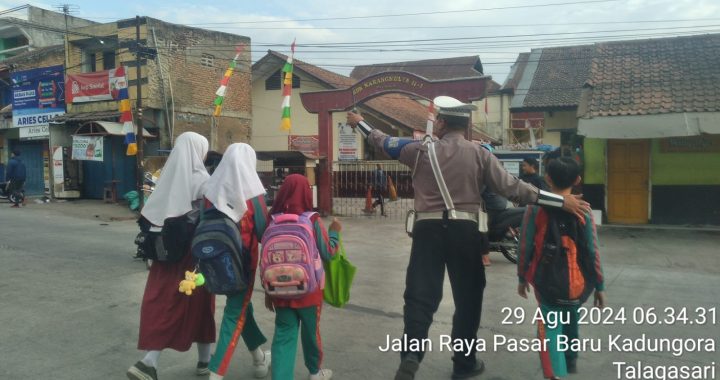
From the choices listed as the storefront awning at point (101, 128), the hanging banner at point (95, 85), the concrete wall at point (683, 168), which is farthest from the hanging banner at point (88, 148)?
the concrete wall at point (683, 168)

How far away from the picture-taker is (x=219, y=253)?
3.59 meters

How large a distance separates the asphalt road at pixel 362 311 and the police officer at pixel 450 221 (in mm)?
693

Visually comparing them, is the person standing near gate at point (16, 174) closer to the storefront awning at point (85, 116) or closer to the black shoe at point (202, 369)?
the storefront awning at point (85, 116)

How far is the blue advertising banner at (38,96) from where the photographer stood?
69.8 feet

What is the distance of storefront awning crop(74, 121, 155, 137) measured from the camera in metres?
17.6

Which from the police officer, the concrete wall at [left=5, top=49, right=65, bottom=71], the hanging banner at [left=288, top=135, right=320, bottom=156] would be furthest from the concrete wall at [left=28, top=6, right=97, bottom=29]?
the police officer

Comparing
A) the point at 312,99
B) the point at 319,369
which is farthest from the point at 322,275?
the point at 312,99

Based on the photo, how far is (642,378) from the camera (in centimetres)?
414

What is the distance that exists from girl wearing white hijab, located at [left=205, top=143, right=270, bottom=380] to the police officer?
1058 millimetres

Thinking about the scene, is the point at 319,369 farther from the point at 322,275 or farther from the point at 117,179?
the point at 117,179

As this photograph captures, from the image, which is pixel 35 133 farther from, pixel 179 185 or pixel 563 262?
pixel 563 262

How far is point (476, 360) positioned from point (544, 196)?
1.37 m

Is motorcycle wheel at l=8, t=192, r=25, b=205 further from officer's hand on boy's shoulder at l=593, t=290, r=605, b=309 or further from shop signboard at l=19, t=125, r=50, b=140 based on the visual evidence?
officer's hand on boy's shoulder at l=593, t=290, r=605, b=309

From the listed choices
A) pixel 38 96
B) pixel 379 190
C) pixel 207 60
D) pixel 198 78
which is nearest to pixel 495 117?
pixel 207 60
